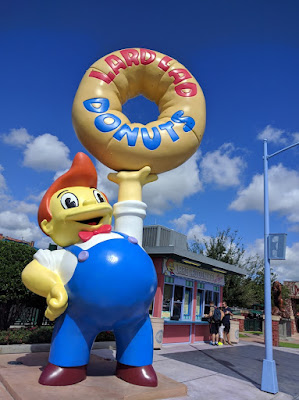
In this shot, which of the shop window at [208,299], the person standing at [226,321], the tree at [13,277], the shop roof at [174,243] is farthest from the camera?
the shop window at [208,299]

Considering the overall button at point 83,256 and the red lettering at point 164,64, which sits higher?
the red lettering at point 164,64

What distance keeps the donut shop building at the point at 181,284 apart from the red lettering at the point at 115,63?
628 centimetres

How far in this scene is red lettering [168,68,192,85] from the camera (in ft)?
21.6

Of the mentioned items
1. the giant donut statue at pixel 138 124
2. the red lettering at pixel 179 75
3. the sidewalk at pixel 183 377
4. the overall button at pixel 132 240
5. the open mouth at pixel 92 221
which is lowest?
the sidewalk at pixel 183 377

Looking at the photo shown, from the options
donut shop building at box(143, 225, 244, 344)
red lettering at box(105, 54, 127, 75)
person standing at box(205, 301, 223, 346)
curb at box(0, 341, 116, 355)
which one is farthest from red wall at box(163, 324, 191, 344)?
red lettering at box(105, 54, 127, 75)

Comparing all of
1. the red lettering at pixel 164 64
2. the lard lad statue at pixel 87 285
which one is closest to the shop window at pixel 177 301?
the lard lad statue at pixel 87 285

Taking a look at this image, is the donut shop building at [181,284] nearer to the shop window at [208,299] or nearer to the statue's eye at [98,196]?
the shop window at [208,299]

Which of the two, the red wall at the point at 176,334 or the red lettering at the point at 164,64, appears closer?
the red lettering at the point at 164,64

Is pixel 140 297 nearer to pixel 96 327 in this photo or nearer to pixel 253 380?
pixel 96 327

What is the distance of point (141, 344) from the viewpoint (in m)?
5.21

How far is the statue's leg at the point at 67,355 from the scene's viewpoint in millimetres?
4754

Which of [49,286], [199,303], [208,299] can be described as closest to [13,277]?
[49,286]

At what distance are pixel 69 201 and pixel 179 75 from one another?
11.4ft

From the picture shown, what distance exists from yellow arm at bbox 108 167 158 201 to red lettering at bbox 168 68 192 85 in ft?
6.44
